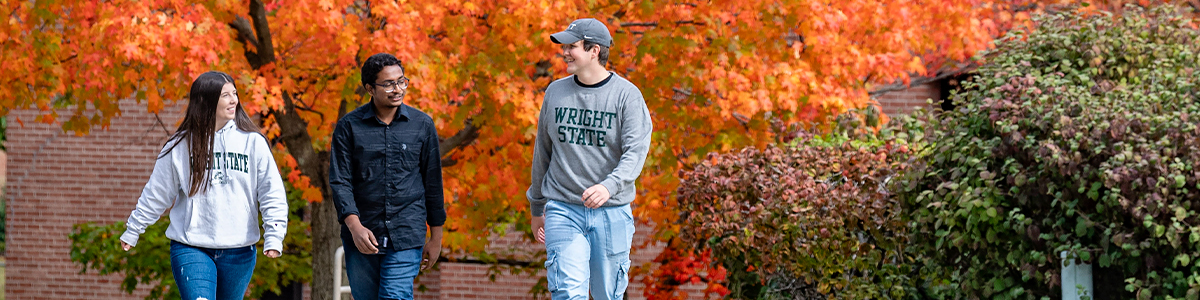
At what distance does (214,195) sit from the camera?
191 inches

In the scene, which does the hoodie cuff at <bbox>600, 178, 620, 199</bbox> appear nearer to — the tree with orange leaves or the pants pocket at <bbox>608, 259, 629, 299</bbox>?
the pants pocket at <bbox>608, 259, 629, 299</bbox>

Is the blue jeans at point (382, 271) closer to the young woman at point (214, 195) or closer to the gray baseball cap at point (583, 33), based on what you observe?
the young woman at point (214, 195)

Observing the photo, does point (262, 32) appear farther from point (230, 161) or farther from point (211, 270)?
point (211, 270)

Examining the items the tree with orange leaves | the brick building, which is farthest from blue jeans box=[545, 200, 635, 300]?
the brick building

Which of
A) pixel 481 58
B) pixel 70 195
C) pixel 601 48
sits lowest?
pixel 70 195

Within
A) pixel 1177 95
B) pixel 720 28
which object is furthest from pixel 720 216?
pixel 1177 95

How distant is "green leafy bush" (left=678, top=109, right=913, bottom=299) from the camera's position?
6.49m

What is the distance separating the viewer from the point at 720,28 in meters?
8.28

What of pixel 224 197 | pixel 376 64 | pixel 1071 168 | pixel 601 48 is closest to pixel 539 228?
pixel 601 48

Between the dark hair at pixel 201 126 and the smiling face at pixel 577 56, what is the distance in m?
1.39

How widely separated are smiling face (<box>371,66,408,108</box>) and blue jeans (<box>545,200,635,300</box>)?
84cm

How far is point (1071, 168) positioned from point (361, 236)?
298 cm

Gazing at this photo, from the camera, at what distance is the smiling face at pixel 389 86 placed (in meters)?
5.15

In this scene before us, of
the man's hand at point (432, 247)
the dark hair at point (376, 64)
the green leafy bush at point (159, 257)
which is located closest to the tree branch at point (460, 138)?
the green leafy bush at point (159, 257)
